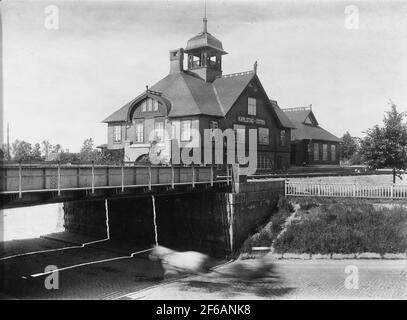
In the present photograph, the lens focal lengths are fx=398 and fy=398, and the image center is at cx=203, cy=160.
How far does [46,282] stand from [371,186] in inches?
857

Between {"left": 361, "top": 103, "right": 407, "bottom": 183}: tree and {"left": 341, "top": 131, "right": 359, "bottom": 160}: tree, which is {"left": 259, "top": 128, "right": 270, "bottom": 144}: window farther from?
{"left": 341, "top": 131, "right": 359, "bottom": 160}: tree

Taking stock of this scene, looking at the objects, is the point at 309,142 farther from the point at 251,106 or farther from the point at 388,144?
the point at 388,144

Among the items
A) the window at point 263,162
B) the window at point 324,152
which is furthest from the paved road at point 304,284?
the window at point 324,152

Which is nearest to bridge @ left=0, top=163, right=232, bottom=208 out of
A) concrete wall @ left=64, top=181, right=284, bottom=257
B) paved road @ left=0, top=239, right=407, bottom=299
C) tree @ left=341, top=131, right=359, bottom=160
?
concrete wall @ left=64, top=181, right=284, bottom=257

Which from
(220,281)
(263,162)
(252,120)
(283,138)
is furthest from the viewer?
(283,138)

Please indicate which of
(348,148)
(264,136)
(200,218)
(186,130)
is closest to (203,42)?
(186,130)

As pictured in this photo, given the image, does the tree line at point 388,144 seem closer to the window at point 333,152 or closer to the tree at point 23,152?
the tree at point 23,152

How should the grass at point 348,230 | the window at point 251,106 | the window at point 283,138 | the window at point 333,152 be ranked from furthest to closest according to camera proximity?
the window at point 333,152
the window at point 283,138
the window at point 251,106
the grass at point 348,230

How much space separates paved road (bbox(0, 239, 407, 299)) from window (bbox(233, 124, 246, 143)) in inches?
670

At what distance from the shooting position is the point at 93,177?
63.7 feet

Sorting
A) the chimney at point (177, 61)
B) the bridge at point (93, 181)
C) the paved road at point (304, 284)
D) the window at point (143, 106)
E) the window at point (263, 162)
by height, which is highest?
the chimney at point (177, 61)

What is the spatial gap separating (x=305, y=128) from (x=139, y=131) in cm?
2780

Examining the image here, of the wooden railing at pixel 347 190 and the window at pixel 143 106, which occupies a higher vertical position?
the window at pixel 143 106

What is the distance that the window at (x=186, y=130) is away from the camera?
119 feet
